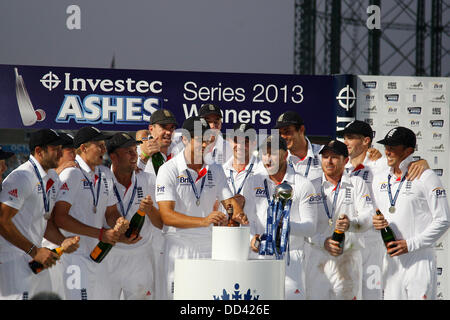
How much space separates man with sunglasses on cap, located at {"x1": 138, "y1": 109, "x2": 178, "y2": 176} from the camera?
24.5 ft

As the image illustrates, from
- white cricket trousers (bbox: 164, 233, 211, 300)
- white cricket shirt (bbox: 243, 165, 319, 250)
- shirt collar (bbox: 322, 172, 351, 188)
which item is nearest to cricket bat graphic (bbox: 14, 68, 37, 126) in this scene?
white cricket trousers (bbox: 164, 233, 211, 300)

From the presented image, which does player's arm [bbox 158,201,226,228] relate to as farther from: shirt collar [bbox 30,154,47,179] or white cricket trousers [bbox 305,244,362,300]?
white cricket trousers [bbox 305,244,362,300]

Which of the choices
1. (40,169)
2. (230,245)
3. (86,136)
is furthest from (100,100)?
(230,245)

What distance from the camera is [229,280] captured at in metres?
4.47

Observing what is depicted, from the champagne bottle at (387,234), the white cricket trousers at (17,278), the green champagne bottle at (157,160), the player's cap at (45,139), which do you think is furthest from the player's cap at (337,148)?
the white cricket trousers at (17,278)

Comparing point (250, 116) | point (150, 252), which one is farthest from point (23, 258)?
point (250, 116)

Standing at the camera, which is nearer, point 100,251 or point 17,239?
point 17,239

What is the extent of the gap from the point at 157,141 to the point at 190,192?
0.90 m

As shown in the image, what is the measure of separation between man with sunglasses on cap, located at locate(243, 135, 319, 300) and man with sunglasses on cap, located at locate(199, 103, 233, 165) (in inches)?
22.4

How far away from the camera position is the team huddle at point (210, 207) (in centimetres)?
666

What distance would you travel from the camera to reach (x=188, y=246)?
6.90 meters

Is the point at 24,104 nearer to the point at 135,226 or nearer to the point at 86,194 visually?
the point at 86,194
